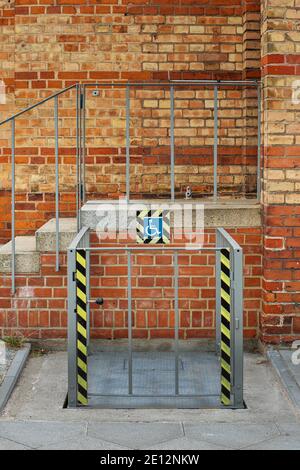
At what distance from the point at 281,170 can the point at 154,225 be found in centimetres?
130

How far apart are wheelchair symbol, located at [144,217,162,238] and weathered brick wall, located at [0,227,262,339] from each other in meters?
0.22

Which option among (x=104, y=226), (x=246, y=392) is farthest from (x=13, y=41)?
(x=246, y=392)

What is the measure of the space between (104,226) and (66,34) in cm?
263

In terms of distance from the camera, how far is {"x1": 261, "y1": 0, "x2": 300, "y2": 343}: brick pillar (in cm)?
741

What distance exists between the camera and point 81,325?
6250 mm

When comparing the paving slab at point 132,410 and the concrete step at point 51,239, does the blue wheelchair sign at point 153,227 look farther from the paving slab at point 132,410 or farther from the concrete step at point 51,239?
the paving slab at point 132,410

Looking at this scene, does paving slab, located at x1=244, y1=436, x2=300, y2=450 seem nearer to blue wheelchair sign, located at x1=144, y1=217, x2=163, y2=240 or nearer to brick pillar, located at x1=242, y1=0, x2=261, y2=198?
blue wheelchair sign, located at x1=144, y1=217, x2=163, y2=240

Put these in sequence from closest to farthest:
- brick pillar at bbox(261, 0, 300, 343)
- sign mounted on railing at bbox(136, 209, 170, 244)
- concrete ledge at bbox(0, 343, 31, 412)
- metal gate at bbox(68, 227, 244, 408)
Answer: metal gate at bbox(68, 227, 244, 408) < concrete ledge at bbox(0, 343, 31, 412) < brick pillar at bbox(261, 0, 300, 343) < sign mounted on railing at bbox(136, 209, 170, 244)

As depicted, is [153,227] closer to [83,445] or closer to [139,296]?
[139,296]

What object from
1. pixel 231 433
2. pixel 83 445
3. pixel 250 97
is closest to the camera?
pixel 83 445

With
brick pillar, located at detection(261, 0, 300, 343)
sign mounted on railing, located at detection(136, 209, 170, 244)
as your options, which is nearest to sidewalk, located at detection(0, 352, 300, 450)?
brick pillar, located at detection(261, 0, 300, 343)

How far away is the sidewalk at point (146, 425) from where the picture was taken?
536cm

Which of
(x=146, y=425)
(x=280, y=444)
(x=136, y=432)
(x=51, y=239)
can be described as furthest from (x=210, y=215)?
(x=280, y=444)

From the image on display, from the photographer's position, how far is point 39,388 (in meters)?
6.69
